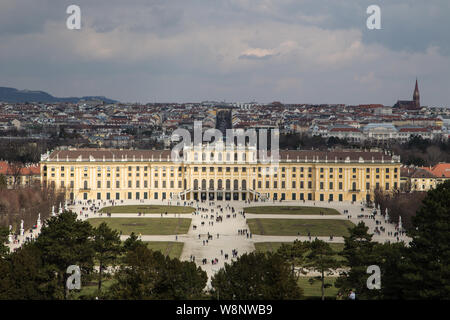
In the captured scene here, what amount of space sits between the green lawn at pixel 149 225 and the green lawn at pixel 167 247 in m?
5.40

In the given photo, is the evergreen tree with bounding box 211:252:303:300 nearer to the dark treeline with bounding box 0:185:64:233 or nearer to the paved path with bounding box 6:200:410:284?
the paved path with bounding box 6:200:410:284

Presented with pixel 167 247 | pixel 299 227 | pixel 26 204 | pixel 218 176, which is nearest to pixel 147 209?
pixel 26 204

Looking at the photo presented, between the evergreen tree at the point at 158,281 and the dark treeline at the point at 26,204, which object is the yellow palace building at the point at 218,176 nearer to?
the dark treeline at the point at 26,204

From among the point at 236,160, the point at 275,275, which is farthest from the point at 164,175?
the point at 275,275

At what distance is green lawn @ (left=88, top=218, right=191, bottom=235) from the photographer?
6425 cm

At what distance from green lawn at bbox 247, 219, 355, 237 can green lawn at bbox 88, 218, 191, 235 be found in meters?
6.44

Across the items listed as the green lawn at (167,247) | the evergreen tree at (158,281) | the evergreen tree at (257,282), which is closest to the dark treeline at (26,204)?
the green lawn at (167,247)

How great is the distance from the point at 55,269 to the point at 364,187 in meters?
63.9

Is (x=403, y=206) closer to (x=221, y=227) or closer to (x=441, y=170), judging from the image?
(x=221, y=227)

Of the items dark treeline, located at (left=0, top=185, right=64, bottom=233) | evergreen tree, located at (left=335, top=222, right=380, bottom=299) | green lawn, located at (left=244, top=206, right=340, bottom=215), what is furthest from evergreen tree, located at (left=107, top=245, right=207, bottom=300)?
green lawn, located at (left=244, top=206, right=340, bottom=215)

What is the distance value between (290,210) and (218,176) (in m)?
15.9

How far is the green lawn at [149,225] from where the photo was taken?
64.2 meters

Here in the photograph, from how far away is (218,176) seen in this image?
95.2 m
